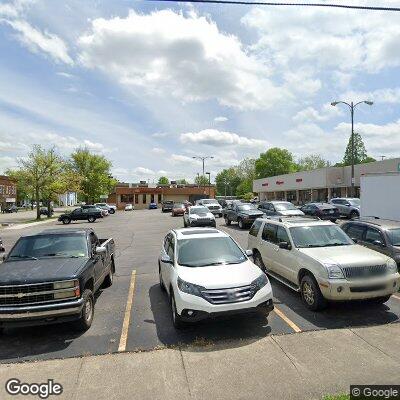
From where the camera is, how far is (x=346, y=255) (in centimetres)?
709

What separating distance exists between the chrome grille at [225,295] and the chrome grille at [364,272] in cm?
214

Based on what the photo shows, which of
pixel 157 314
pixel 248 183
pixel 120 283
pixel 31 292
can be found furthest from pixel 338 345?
pixel 248 183

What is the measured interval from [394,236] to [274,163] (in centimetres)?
9984

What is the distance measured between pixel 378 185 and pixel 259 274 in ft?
42.6

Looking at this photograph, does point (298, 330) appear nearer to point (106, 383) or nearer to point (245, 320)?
point (245, 320)

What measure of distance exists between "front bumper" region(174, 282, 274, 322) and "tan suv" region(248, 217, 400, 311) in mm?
1556

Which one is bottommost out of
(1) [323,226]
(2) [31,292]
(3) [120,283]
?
(3) [120,283]

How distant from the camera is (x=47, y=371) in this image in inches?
193

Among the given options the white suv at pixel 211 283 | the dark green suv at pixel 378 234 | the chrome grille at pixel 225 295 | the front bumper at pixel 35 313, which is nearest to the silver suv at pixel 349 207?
the dark green suv at pixel 378 234

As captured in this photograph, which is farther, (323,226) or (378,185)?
(378,185)

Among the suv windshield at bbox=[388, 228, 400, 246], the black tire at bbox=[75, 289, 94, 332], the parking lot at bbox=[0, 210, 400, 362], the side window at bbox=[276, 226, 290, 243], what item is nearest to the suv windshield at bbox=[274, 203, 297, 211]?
the suv windshield at bbox=[388, 228, 400, 246]

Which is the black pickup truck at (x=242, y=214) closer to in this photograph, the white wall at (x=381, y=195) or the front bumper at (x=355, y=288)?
the white wall at (x=381, y=195)

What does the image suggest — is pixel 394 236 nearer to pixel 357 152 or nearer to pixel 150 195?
pixel 150 195

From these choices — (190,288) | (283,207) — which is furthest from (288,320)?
(283,207)
